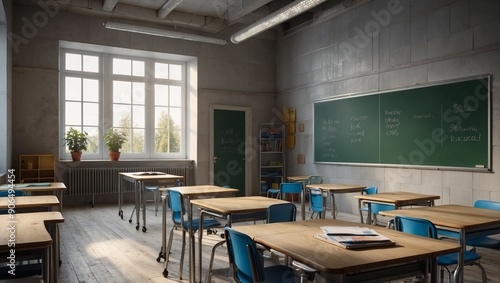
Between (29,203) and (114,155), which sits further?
(114,155)

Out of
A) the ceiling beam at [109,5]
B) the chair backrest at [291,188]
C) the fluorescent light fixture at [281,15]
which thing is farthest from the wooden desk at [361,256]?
the ceiling beam at [109,5]

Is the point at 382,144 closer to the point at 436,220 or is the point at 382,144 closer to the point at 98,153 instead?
the point at 436,220

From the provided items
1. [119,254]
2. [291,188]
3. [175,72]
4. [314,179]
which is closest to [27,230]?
[119,254]

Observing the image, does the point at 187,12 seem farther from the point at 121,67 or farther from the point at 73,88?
the point at 73,88

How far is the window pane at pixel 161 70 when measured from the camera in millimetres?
9047

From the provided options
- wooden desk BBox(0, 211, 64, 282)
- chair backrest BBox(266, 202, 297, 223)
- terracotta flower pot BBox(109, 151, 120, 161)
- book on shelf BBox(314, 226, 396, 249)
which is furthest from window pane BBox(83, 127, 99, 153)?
book on shelf BBox(314, 226, 396, 249)

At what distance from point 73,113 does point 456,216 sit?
7.47m

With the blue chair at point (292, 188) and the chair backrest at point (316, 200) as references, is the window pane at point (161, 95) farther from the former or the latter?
the chair backrest at point (316, 200)

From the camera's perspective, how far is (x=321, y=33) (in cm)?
805

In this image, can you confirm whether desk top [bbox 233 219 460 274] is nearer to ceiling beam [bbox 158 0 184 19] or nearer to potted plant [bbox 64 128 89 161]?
ceiling beam [bbox 158 0 184 19]

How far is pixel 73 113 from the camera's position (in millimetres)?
8156

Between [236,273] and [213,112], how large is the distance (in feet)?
22.6

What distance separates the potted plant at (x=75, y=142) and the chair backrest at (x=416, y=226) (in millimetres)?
6547

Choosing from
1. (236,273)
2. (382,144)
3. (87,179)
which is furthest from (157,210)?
(236,273)
